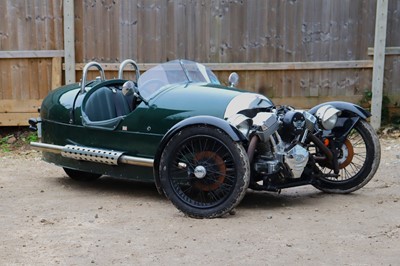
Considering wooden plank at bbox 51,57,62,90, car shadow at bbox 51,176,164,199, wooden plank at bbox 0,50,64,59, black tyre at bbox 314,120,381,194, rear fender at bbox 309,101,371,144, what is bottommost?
car shadow at bbox 51,176,164,199

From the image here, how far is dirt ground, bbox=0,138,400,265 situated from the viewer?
15.5ft

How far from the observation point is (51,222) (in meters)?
5.79

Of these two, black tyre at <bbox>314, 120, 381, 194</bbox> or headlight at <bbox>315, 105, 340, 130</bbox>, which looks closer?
headlight at <bbox>315, 105, 340, 130</bbox>

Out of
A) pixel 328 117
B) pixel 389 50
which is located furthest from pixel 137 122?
pixel 389 50

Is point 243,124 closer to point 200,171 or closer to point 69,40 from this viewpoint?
point 200,171

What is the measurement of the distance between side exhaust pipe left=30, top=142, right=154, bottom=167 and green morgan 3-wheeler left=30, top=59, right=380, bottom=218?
0.01m

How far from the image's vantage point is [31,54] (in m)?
10.1

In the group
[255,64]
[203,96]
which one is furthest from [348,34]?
[203,96]

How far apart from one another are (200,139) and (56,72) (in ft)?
16.0

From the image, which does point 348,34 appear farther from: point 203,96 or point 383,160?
point 203,96

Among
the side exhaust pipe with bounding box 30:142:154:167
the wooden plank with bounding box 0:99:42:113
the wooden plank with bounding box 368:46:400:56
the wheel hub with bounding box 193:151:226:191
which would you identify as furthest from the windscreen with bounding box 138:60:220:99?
the wooden plank with bounding box 368:46:400:56

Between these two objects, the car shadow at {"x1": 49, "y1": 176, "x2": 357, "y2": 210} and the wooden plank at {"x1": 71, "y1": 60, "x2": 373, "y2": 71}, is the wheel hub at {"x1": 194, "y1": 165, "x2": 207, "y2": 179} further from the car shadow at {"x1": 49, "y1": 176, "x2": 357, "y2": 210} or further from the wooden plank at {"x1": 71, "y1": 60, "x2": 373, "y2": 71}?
the wooden plank at {"x1": 71, "y1": 60, "x2": 373, "y2": 71}

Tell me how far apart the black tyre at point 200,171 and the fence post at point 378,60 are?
5.20 m

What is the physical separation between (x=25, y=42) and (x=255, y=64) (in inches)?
140
